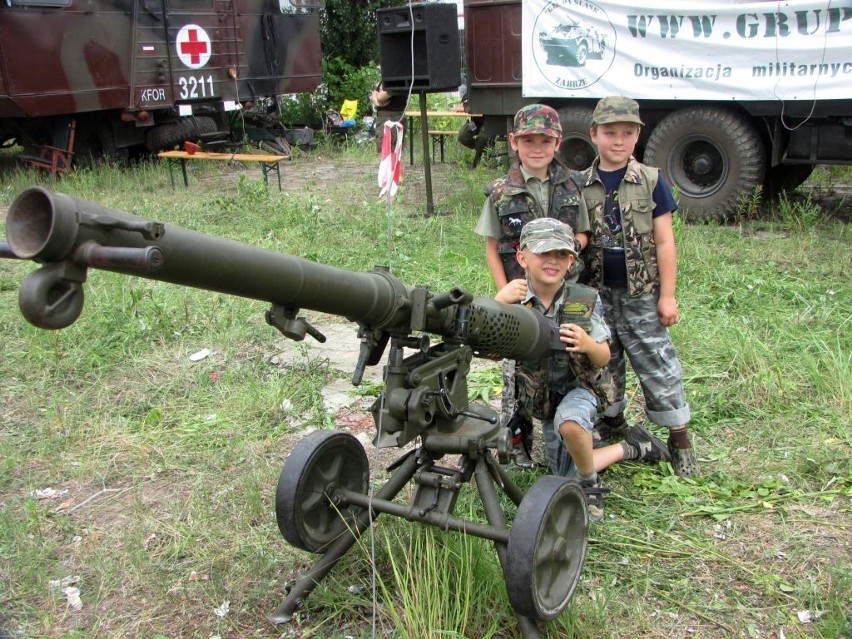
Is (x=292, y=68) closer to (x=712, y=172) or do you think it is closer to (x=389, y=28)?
(x=389, y=28)

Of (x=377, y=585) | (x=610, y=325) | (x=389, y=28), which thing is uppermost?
(x=389, y=28)

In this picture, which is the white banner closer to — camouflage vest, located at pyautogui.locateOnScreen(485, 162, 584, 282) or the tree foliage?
camouflage vest, located at pyautogui.locateOnScreen(485, 162, 584, 282)

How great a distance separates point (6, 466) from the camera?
428 cm

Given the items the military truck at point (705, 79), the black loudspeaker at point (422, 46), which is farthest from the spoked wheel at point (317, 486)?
the black loudspeaker at point (422, 46)

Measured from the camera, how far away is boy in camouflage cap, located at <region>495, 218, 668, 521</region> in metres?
3.21

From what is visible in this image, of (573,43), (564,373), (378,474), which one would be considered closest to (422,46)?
(573,43)

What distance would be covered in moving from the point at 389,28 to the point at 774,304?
5.51 meters

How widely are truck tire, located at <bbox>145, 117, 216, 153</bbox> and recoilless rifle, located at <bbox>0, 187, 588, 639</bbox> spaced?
1120 cm

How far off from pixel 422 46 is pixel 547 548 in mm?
7528

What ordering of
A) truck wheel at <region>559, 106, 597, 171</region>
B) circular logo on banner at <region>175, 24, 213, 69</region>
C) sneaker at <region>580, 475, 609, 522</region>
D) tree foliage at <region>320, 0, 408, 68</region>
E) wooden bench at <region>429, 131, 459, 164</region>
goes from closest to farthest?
sneaker at <region>580, 475, 609, 522</region> → truck wheel at <region>559, 106, 597, 171</region> → circular logo on banner at <region>175, 24, 213, 69</region> → wooden bench at <region>429, 131, 459, 164</region> → tree foliage at <region>320, 0, 408, 68</region>

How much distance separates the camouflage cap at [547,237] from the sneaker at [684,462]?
123 cm

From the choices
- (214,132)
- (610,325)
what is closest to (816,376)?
(610,325)

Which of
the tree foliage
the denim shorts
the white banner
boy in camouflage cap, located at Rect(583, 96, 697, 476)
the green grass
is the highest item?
the tree foliage

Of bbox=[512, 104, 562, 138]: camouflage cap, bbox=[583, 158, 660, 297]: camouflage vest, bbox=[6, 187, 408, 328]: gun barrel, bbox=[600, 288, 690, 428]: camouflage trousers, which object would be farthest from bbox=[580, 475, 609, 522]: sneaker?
bbox=[512, 104, 562, 138]: camouflage cap
